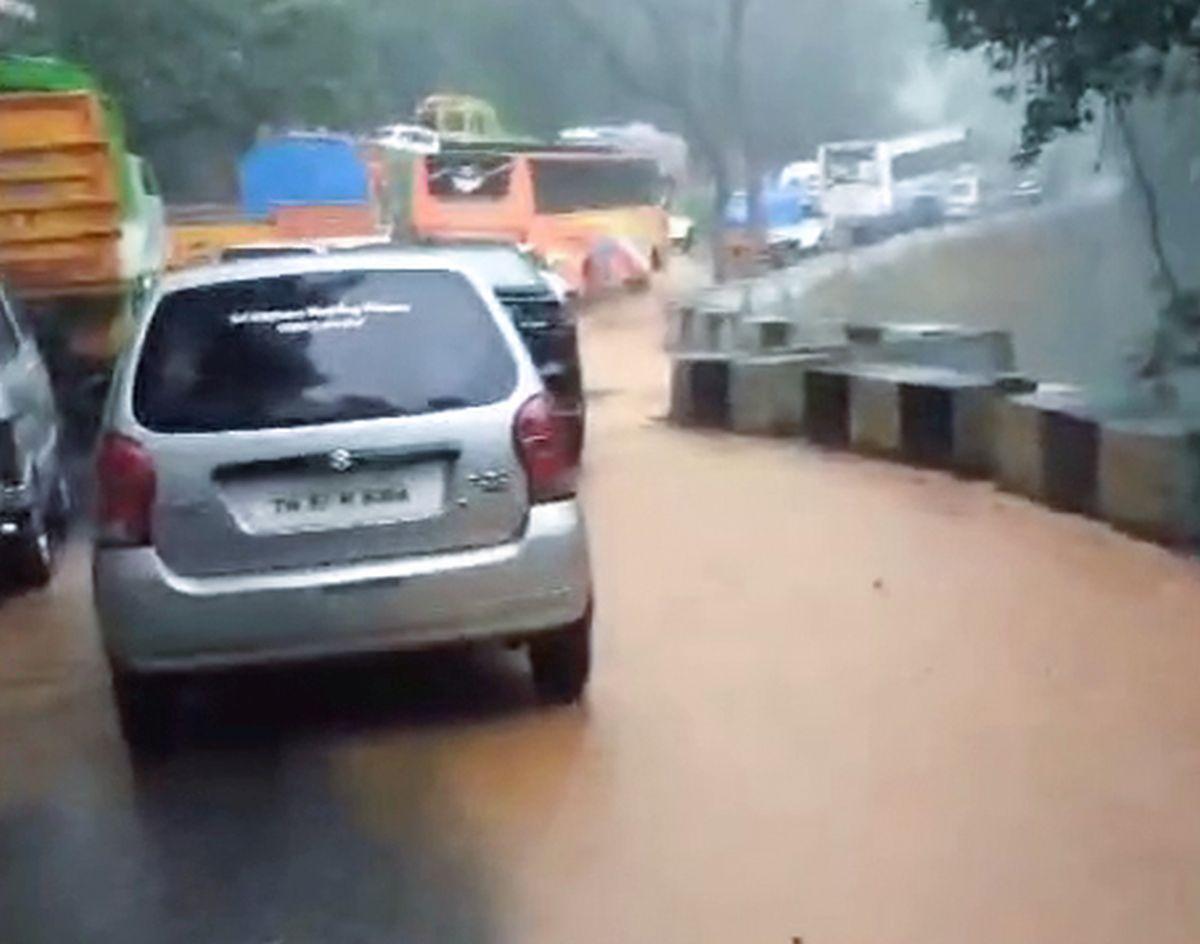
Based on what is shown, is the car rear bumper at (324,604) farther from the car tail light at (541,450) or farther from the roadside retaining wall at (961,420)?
the roadside retaining wall at (961,420)

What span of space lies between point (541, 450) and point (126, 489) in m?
1.32

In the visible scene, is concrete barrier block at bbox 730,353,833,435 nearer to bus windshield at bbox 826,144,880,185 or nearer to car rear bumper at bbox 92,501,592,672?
car rear bumper at bbox 92,501,592,672

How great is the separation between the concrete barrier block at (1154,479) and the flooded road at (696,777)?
7.6 inches

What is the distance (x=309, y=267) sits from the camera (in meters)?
7.88

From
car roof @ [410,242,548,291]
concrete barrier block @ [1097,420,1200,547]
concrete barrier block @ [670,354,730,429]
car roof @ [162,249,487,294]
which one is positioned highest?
car roof @ [162,249,487,294]

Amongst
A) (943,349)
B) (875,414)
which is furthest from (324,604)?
(943,349)

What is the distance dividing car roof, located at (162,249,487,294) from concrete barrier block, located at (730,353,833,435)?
9021 millimetres

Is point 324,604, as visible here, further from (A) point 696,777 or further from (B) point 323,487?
(A) point 696,777

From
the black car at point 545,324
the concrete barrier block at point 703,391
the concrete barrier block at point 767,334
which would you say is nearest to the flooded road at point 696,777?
the black car at point 545,324

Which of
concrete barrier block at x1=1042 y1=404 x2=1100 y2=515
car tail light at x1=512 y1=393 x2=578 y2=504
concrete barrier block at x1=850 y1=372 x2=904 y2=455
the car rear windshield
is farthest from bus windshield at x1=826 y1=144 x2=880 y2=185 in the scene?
car tail light at x1=512 y1=393 x2=578 y2=504

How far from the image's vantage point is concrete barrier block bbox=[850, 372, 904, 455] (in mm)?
15141

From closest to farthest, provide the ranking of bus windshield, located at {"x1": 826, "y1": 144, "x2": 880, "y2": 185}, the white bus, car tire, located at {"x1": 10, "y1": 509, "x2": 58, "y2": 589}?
1. car tire, located at {"x1": 10, "y1": 509, "x2": 58, "y2": 589}
2. bus windshield, located at {"x1": 826, "y1": 144, "x2": 880, "y2": 185}
3. the white bus

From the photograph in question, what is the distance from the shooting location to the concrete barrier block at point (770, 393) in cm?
1705

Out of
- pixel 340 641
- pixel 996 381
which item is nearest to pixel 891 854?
pixel 340 641
